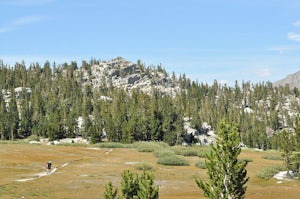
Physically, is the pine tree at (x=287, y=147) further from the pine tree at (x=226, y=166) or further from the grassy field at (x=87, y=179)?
the pine tree at (x=226, y=166)

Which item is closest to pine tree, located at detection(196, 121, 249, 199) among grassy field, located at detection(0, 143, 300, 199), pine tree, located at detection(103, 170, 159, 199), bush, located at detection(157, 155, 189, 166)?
pine tree, located at detection(103, 170, 159, 199)

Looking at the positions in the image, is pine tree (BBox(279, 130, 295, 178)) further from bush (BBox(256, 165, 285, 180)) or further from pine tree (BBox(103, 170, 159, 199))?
pine tree (BBox(103, 170, 159, 199))

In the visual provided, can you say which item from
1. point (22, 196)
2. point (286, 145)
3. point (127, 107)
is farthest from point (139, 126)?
point (22, 196)

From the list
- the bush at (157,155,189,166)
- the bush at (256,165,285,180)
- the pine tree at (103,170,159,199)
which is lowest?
the bush at (256,165,285,180)

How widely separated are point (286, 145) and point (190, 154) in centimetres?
3996

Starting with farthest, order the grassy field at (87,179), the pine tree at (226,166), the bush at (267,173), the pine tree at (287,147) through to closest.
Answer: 1. the pine tree at (287,147)
2. the bush at (267,173)
3. the grassy field at (87,179)
4. the pine tree at (226,166)

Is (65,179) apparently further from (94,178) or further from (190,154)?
(190,154)

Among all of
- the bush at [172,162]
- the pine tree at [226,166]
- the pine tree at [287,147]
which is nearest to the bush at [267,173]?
the pine tree at [287,147]

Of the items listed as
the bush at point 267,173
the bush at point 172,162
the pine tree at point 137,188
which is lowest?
the bush at point 267,173

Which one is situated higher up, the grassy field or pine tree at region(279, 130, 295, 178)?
pine tree at region(279, 130, 295, 178)

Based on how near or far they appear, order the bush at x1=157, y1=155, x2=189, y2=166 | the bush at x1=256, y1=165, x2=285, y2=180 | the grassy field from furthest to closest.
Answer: the bush at x1=157, y1=155, x2=189, y2=166 → the bush at x1=256, y1=165, x2=285, y2=180 → the grassy field

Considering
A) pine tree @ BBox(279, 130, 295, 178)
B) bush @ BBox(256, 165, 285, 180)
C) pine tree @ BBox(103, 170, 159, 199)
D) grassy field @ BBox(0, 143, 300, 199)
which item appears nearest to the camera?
pine tree @ BBox(103, 170, 159, 199)

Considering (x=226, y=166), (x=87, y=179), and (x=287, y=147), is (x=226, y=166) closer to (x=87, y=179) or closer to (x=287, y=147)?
(x=87, y=179)

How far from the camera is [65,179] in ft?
185
